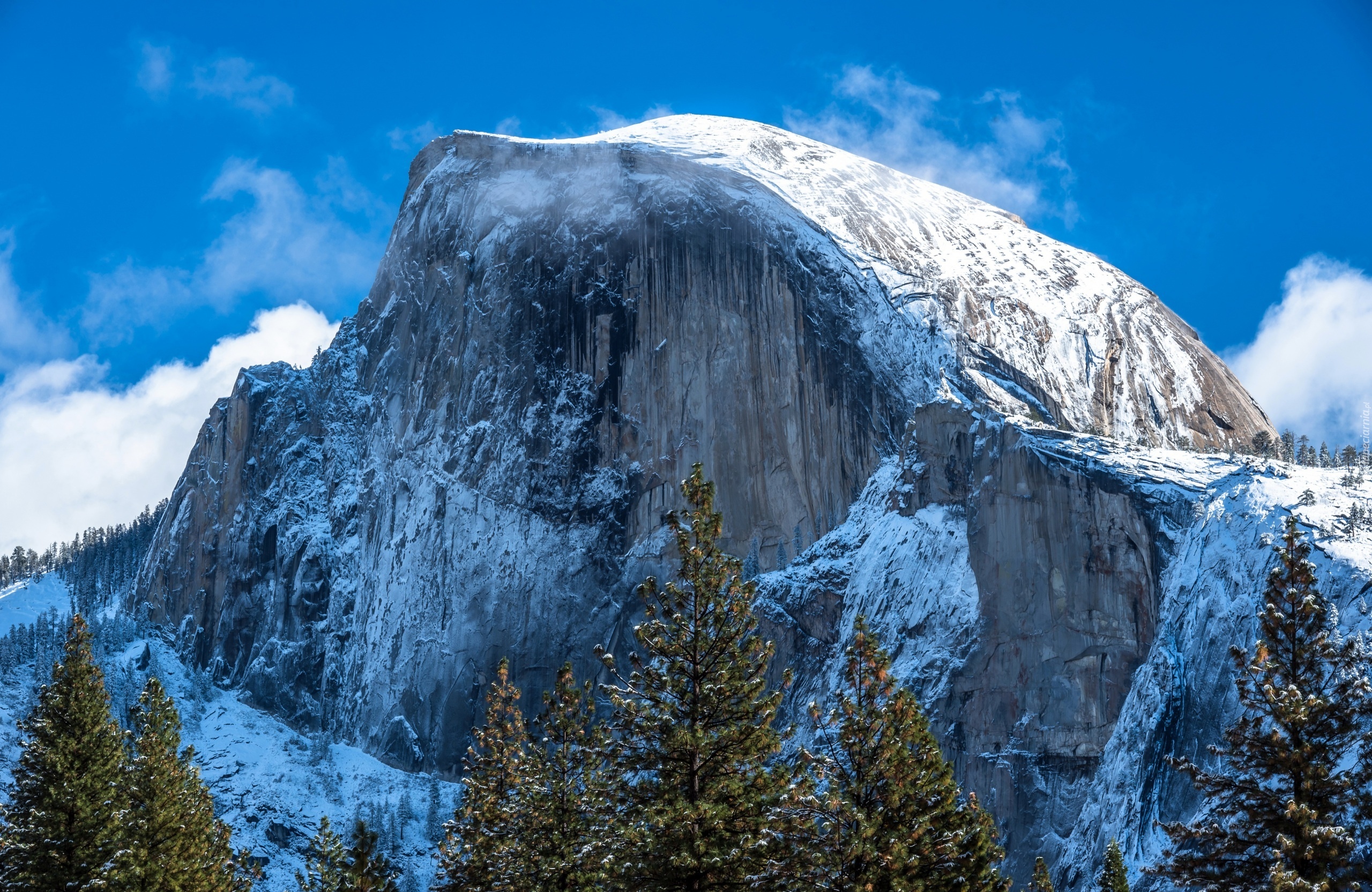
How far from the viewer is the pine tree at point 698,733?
2600 centimetres

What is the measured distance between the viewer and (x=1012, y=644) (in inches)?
3472

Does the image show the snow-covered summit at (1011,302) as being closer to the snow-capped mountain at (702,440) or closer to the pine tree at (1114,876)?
the snow-capped mountain at (702,440)

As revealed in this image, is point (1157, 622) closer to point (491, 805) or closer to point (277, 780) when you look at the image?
point (491, 805)

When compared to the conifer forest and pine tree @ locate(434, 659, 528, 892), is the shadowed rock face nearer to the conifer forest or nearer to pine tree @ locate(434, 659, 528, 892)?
pine tree @ locate(434, 659, 528, 892)

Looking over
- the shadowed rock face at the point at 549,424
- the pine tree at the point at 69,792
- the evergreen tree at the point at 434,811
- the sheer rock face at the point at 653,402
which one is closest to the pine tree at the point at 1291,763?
the pine tree at the point at 69,792

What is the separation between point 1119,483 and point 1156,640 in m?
11.6

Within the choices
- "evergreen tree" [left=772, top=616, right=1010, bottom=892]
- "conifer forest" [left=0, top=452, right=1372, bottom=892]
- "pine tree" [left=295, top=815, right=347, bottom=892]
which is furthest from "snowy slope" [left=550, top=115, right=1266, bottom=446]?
"evergreen tree" [left=772, top=616, right=1010, bottom=892]

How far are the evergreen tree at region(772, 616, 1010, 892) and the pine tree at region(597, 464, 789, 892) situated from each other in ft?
3.50

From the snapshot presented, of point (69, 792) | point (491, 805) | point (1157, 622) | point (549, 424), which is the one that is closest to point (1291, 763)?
point (491, 805)

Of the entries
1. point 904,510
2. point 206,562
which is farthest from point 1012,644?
point 206,562

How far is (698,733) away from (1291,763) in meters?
11.0

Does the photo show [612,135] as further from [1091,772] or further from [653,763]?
[653,763]

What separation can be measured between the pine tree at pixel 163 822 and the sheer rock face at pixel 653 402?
62.1 m

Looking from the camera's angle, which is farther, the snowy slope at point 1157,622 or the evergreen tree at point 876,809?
the snowy slope at point 1157,622
